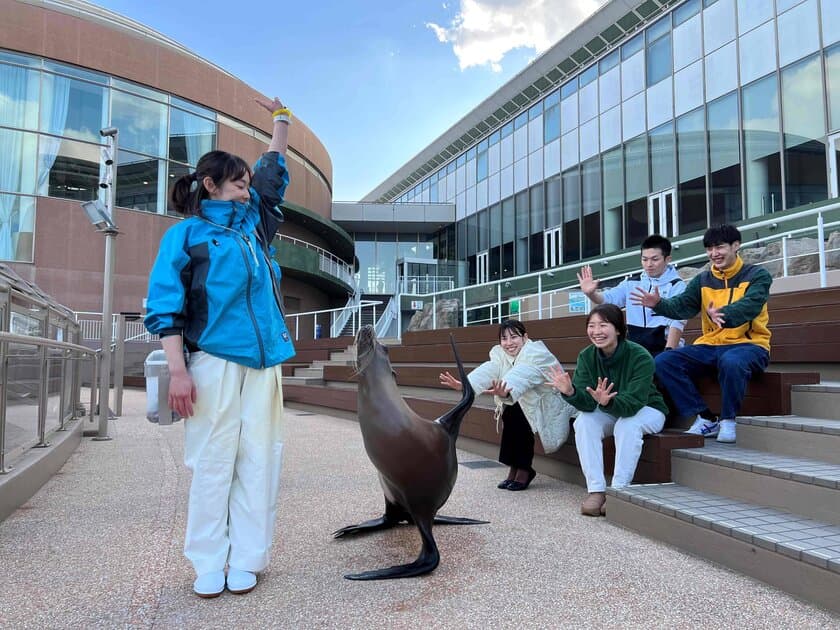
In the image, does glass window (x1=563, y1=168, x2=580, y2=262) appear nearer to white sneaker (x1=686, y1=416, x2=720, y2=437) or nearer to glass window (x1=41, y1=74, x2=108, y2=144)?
glass window (x1=41, y1=74, x2=108, y2=144)

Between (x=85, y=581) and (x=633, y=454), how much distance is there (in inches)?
114

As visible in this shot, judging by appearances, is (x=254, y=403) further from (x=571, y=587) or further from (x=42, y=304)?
(x=42, y=304)

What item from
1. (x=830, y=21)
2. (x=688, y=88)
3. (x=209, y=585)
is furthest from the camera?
(x=688, y=88)

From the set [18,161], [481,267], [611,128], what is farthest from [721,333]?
[481,267]

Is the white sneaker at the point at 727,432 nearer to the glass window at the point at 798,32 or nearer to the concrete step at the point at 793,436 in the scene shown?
the concrete step at the point at 793,436

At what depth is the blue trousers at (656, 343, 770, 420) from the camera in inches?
137

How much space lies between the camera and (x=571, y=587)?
2.41m

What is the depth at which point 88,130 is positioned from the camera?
62.0 ft

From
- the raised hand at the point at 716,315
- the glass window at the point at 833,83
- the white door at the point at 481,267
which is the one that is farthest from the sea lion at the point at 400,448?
the white door at the point at 481,267

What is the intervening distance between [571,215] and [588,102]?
3752 mm

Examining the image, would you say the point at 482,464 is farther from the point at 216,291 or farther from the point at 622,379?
the point at 216,291

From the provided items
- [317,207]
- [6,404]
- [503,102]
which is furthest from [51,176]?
[6,404]

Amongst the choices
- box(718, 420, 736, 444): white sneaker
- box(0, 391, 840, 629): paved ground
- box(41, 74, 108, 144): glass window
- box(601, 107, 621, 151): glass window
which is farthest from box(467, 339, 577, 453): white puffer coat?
box(41, 74, 108, 144): glass window

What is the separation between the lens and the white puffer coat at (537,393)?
3.92 m
